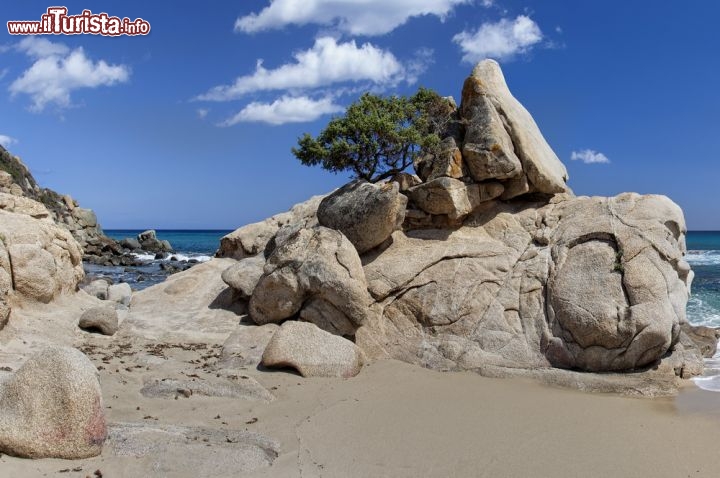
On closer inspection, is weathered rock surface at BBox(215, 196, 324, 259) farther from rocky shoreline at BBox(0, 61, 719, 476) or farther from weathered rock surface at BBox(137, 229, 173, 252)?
weathered rock surface at BBox(137, 229, 173, 252)

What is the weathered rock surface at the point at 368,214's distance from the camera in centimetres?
1702

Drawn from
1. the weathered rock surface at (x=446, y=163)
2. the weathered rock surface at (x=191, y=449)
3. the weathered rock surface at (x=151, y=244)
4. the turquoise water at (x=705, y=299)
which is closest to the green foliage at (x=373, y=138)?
the weathered rock surface at (x=446, y=163)

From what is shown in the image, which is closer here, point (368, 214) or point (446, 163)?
point (368, 214)

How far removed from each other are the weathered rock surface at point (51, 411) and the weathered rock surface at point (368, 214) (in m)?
10.2

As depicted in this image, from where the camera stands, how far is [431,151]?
18.6 meters

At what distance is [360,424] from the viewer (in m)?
10.4

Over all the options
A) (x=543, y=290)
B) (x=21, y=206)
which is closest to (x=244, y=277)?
(x=21, y=206)

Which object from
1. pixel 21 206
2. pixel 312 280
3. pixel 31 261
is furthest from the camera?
pixel 21 206

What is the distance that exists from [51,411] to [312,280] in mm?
8446

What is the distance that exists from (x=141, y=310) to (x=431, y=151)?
10152mm

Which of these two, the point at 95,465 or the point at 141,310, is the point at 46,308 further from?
the point at 95,465

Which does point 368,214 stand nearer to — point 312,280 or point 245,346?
point 312,280

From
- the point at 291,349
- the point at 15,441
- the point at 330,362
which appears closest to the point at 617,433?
the point at 330,362

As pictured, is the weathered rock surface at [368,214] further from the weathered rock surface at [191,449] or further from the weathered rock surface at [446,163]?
the weathered rock surface at [191,449]
